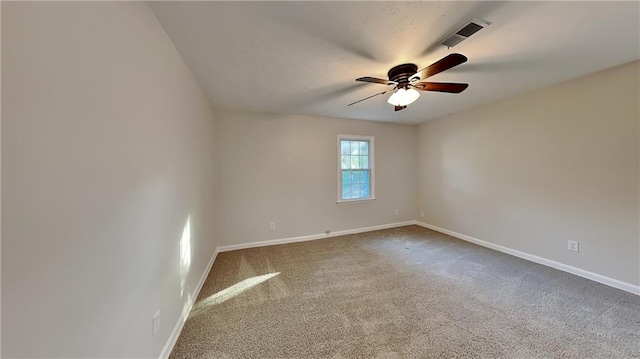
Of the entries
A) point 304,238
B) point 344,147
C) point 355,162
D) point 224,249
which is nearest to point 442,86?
point 344,147

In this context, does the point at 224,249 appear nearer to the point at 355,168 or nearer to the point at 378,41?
the point at 355,168

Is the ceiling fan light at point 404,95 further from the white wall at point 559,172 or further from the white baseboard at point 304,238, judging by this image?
the white baseboard at point 304,238

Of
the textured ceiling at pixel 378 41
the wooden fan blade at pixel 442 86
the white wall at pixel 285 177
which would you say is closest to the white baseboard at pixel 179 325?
the white wall at pixel 285 177

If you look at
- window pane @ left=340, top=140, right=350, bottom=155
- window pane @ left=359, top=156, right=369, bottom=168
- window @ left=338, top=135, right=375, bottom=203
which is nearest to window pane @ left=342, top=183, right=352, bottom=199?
window @ left=338, top=135, right=375, bottom=203

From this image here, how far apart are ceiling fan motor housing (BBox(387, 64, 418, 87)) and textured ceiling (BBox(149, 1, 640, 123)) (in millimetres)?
62

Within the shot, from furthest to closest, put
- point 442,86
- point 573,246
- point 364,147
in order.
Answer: point 364,147 < point 573,246 < point 442,86

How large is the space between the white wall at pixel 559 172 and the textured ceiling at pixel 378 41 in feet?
1.23

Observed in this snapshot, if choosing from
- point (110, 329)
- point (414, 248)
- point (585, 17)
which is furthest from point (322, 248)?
point (585, 17)

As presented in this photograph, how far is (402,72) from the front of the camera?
2.11 m

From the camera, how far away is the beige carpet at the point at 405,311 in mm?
1570

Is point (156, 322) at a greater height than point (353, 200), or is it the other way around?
point (353, 200)

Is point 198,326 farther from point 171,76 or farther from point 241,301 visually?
point 171,76

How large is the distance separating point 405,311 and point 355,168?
288 centimetres

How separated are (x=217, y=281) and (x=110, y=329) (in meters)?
1.68
